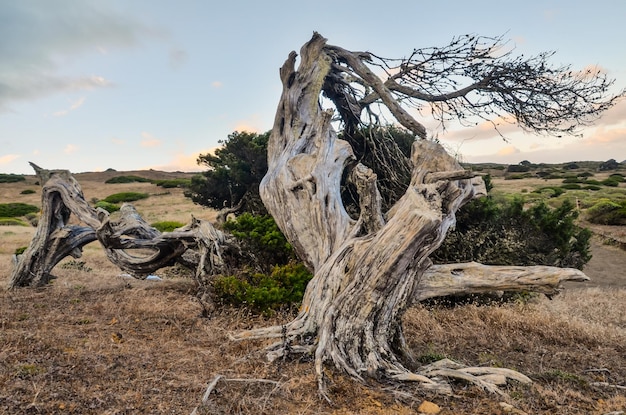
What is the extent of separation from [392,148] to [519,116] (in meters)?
2.71

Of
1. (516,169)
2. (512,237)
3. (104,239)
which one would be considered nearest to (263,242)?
(104,239)

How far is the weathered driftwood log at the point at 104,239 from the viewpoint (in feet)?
28.1

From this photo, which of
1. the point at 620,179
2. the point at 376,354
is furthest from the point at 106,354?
the point at 620,179

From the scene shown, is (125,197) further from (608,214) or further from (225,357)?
(225,357)

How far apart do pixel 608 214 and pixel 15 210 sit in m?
41.0

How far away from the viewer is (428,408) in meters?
3.86

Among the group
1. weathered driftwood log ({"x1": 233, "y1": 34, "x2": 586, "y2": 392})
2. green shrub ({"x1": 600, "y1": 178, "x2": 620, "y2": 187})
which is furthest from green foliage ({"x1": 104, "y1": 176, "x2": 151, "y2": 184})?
weathered driftwood log ({"x1": 233, "y1": 34, "x2": 586, "y2": 392})

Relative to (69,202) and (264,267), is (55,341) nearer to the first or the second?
(264,267)

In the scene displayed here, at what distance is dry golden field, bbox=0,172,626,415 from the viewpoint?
12.6 feet

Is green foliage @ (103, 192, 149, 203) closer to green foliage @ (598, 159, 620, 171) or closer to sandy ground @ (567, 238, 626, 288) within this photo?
sandy ground @ (567, 238, 626, 288)

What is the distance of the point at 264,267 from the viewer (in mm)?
8797

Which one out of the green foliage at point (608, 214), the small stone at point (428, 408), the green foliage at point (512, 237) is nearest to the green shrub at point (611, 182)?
the green foliage at point (608, 214)

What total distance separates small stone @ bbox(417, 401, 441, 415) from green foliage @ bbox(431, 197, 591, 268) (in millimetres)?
5910

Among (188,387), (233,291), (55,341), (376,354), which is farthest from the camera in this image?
(233,291)
